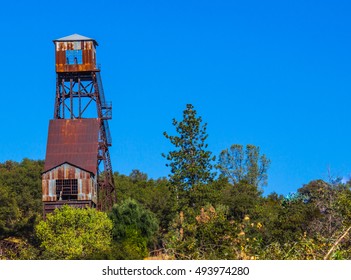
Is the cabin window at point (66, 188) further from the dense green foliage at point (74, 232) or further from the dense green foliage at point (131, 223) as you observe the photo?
the dense green foliage at point (131, 223)

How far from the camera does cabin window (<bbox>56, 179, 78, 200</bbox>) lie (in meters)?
57.3

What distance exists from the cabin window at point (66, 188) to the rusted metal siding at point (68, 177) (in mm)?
232

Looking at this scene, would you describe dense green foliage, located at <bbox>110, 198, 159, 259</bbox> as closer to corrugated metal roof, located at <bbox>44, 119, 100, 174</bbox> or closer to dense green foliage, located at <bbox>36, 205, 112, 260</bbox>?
dense green foliage, located at <bbox>36, 205, 112, 260</bbox>

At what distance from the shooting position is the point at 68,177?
57562 mm

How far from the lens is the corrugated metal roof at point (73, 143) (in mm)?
57906

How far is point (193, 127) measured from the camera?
5819cm

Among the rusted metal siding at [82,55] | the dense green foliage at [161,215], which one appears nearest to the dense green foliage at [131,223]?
the dense green foliage at [161,215]

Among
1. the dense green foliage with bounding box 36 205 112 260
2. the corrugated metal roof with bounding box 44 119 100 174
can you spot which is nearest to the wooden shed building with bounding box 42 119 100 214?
the corrugated metal roof with bounding box 44 119 100 174

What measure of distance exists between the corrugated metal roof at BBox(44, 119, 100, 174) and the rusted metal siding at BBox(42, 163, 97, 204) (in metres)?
0.36

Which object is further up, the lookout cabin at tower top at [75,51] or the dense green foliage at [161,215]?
the lookout cabin at tower top at [75,51]

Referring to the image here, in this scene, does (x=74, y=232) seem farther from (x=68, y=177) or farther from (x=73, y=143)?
(x=73, y=143)
